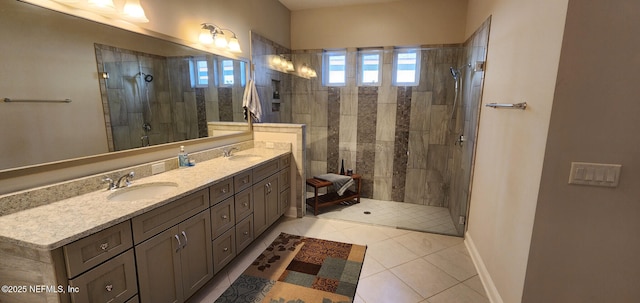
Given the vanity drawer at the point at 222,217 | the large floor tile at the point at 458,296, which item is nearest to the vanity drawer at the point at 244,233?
the vanity drawer at the point at 222,217

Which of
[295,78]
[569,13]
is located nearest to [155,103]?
[295,78]

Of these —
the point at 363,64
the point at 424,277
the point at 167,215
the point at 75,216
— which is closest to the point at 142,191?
the point at 167,215

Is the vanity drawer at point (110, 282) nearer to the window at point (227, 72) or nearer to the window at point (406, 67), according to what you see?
the window at point (227, 72)

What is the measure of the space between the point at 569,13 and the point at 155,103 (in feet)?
8.83

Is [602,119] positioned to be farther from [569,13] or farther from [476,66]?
[476,66]

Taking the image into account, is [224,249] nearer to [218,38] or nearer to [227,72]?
[227,72]

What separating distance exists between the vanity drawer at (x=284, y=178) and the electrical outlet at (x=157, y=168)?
1.23 m

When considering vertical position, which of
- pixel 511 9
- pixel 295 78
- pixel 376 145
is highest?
pixel 511 9

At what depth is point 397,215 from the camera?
12.0 feet

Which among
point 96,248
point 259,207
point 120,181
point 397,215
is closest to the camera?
point 96,248

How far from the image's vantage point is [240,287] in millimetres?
2150

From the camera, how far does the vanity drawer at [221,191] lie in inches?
79.3

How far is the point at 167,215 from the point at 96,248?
397mm

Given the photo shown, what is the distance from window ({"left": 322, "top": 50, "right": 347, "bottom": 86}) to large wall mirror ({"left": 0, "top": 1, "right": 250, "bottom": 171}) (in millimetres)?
2077
